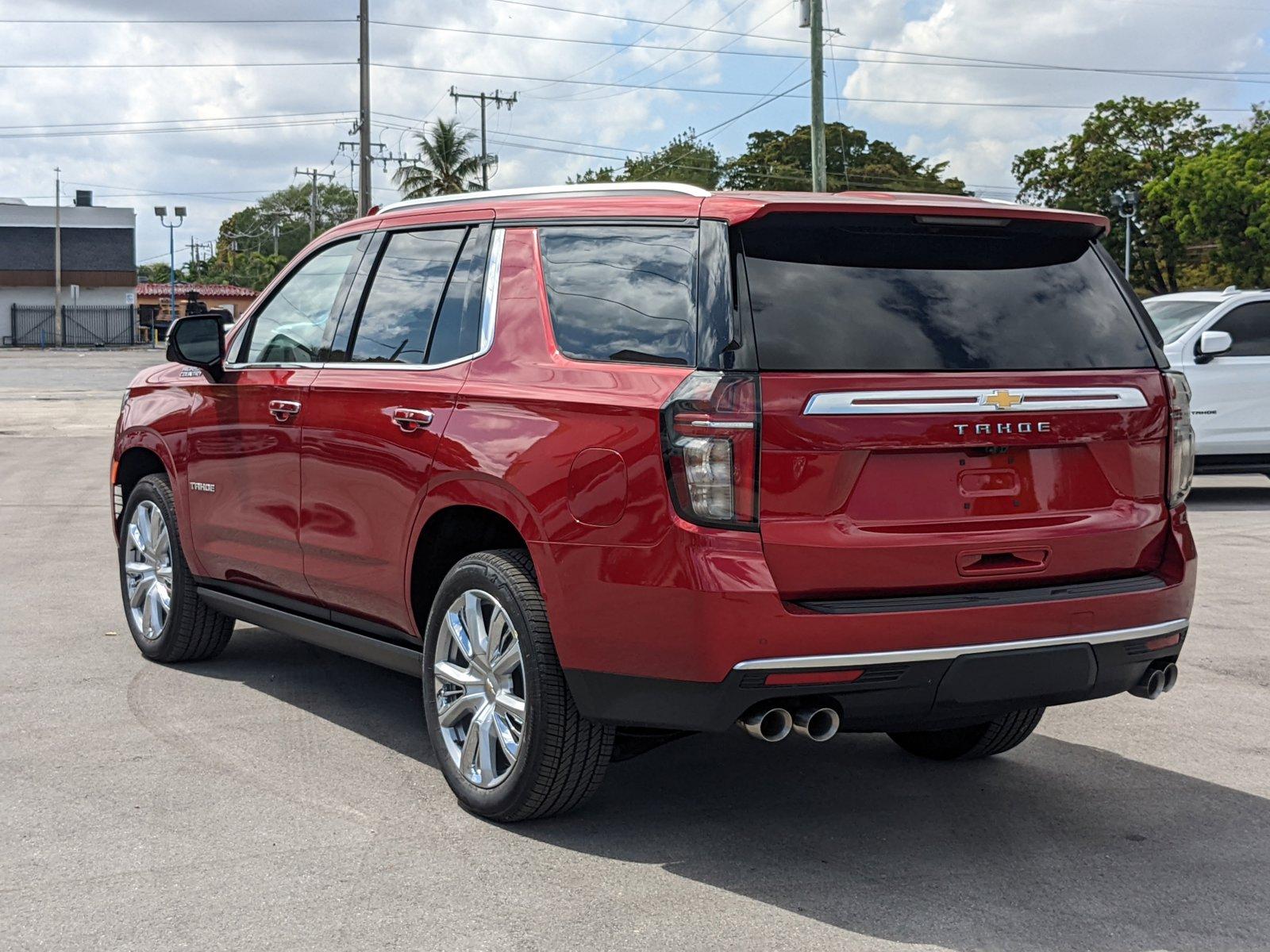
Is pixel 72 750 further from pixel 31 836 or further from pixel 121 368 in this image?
pixel 121 368

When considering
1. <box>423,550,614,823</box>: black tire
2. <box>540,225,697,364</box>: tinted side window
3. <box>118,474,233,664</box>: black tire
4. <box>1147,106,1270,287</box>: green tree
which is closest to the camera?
<box>540,225,697,364</box>: tinted side window

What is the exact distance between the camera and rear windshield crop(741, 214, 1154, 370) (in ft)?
13.6

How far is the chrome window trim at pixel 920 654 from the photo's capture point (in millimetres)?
3959

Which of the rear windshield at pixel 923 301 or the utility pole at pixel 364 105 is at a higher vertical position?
the utility pole at pixel 364 105

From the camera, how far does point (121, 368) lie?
150 ft

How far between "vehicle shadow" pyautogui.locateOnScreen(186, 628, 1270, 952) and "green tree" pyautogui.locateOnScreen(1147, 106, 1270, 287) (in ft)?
194

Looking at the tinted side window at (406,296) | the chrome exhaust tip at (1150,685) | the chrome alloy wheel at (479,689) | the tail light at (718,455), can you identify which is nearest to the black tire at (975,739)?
the chrome exhaust tip at (1150,685)

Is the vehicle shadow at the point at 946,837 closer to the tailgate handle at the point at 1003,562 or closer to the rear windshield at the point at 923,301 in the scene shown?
the tailgate handle at the point at 1003,562

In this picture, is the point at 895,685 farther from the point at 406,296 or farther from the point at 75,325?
the point at 75,325

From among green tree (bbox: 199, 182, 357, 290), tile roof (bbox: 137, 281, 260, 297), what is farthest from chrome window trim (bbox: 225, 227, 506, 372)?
green tree (bbox: 199, 182, 357, 290)

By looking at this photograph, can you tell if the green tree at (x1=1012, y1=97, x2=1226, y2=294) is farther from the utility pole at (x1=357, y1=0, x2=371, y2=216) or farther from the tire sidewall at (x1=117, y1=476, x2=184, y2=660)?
Answer: the tire sidewall at (x1=117, y1=476, x2=184, y2=660)

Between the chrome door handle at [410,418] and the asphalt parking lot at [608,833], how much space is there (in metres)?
1.21

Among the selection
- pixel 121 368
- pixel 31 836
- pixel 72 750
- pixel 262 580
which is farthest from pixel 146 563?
pixel 121 368

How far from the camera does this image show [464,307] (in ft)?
16.7
